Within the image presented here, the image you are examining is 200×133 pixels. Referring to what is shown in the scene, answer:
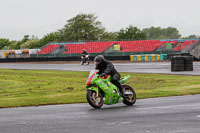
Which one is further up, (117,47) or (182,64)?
(117,47)

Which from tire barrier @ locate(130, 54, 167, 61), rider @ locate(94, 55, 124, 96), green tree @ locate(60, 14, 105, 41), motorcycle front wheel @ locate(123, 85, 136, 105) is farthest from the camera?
green tree @ locate(60, 14, 105, 41)

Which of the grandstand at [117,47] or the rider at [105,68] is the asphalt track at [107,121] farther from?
the grandstand at [117,47]

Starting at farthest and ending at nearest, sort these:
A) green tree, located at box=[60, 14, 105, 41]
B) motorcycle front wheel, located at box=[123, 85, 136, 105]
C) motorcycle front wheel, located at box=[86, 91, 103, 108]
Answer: green tree, located at box=[60, 14, 105, 41]
motorcycle front wheel, located at box=[123, 85, 136, 105]
motorcycle front wheel, located at box=[86, 91, 103, 108]

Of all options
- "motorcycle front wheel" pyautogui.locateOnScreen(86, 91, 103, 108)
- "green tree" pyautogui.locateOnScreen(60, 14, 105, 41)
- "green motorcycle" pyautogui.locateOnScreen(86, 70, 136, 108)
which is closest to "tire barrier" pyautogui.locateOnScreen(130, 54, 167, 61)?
"green motorcycle" pyautogui.locateOnScreen(86, 70, 136, 108)

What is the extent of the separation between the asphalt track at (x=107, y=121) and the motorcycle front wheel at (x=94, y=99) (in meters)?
0.29

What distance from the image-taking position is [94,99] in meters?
11.2

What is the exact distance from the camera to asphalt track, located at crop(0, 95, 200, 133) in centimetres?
745

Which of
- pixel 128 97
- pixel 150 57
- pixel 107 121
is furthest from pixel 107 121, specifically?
pixel 150 57

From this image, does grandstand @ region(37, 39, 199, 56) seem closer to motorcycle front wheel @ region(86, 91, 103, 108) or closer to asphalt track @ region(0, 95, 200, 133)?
motorcycle front wheel @ region(86, 91, 103, 108)

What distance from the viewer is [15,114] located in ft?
33.5

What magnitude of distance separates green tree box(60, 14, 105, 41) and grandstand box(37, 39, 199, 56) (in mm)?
41321

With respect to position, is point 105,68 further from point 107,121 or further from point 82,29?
point 82,29

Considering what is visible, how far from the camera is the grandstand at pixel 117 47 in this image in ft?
186

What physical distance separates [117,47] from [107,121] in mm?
52927
